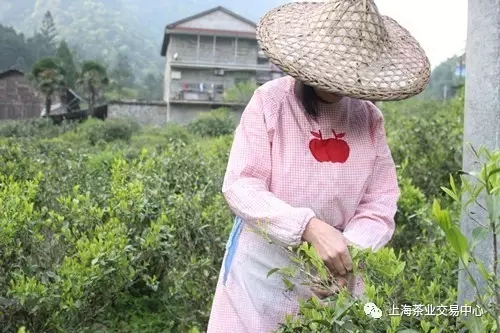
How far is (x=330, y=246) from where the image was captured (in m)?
1.26

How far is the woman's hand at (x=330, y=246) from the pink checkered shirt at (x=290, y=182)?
134 mm

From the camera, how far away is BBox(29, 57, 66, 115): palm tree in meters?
26.8

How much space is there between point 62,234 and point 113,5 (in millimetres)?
104496

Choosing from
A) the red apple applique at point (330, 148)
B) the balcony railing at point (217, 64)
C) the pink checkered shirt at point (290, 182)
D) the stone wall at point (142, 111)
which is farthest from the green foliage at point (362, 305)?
the balcony railing at point (217, 64)

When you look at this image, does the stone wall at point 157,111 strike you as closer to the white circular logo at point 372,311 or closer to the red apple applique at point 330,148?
the red apple applique at point 330,148

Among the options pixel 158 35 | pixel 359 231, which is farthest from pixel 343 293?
pixel 158 35

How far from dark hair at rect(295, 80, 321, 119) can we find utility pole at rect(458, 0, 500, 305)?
36 centimetres

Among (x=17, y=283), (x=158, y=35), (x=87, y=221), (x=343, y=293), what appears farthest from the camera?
(x=158, y=35)

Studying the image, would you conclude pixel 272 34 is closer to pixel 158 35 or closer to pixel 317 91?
pixel 317 91

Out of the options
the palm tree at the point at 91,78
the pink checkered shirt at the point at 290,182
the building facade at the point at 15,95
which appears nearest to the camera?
the pink checkered shirt at the point at 290,182

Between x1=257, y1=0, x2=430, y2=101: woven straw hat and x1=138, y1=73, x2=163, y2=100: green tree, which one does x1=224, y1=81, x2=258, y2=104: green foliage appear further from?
x1=257, y1=0, x2=430, y2=101: woven straw hat

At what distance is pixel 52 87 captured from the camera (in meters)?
27.3

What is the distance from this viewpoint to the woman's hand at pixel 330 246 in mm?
1258

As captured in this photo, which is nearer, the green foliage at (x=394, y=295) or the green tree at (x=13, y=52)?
the green foliage at (x=394, y=295)
